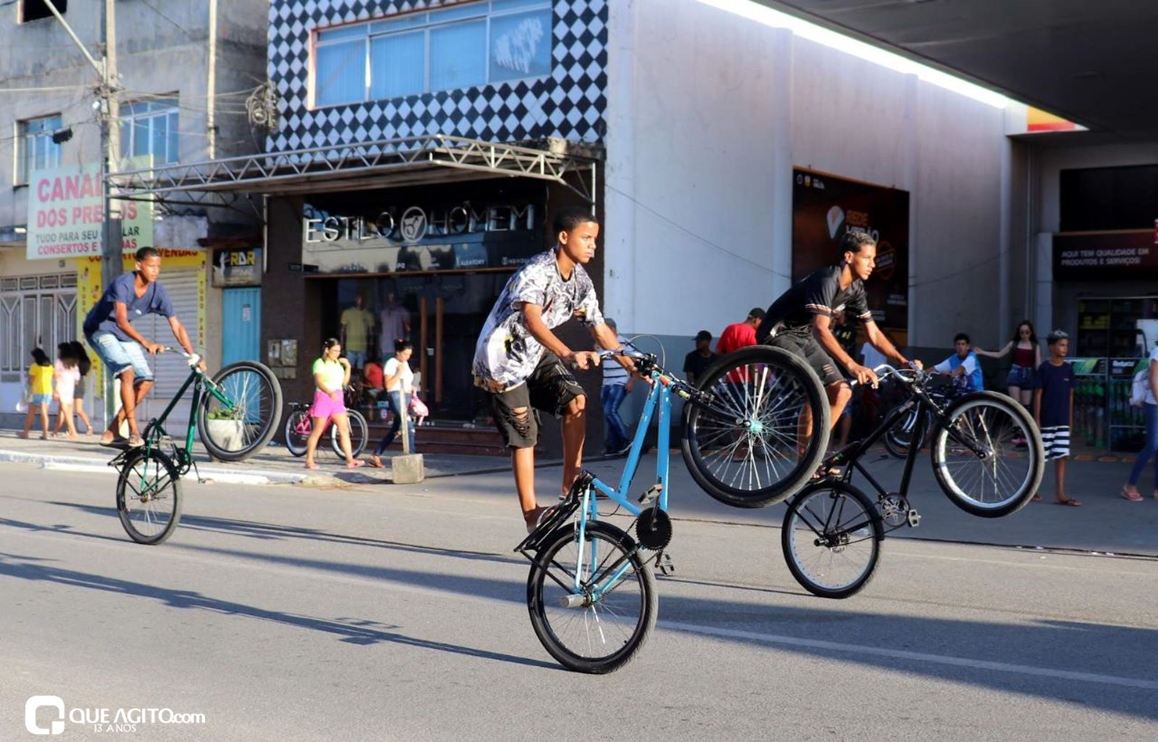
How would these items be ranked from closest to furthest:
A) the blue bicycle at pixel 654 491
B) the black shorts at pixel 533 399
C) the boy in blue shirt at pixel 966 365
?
the blue bicycle at pixel 654 491 → the black shorts at pixel 533 399 → the boy in blue shirt at pixel 966 365

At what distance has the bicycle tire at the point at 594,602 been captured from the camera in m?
5.88

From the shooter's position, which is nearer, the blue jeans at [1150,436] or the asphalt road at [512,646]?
the asphalt road at [512,646]

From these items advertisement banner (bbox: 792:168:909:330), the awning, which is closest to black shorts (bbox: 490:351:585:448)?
the awning

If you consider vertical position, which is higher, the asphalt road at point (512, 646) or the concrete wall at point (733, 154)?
the concrete wall at point (733, 154)

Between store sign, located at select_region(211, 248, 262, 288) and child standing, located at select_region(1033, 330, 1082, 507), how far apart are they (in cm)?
1459

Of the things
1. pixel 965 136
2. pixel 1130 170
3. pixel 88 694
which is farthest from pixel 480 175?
pixel 1130 170

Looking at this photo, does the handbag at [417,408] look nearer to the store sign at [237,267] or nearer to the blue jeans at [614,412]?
the blue jeans at [614,412]

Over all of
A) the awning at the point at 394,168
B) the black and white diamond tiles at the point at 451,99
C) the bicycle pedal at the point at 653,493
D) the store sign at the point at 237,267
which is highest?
the black and white diamond tiles at the point at 451,99

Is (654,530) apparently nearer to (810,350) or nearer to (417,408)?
(810,350)

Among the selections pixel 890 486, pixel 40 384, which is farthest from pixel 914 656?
pixel 40 384

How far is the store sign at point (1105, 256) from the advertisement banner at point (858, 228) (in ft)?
18.6

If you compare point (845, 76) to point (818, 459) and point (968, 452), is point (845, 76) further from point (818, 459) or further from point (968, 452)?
point (818, 459)

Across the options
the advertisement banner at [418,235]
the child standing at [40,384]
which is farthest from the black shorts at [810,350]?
the child standing at [40,384]

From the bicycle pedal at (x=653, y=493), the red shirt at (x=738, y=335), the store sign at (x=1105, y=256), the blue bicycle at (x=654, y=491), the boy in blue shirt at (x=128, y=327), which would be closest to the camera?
the blue bicycle at (x=654, y=491)
